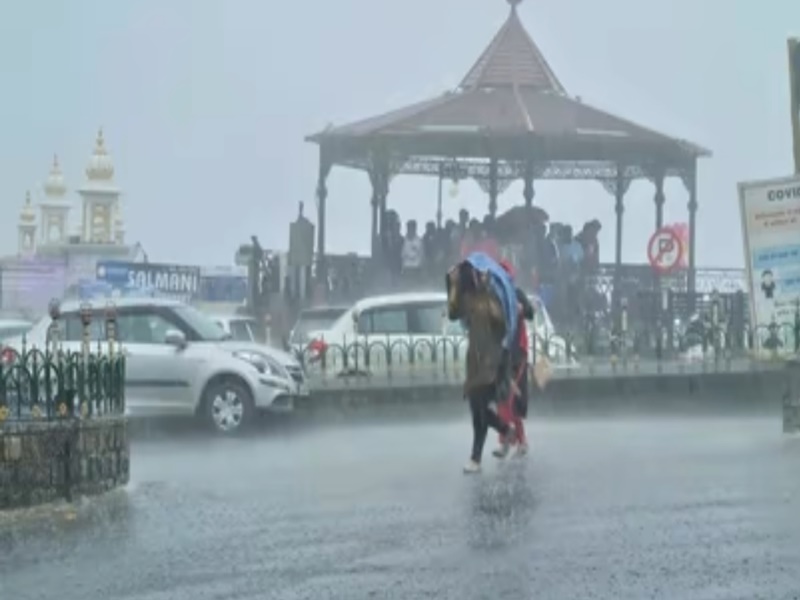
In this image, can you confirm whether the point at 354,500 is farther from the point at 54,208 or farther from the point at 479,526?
the point at 54,208

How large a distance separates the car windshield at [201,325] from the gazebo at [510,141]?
37.7 feet

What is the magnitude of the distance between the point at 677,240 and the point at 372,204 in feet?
19.0

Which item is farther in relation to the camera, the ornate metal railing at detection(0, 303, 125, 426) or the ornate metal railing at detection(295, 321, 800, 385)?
the ornate metal railing at detection(295, 321, 800, 385)

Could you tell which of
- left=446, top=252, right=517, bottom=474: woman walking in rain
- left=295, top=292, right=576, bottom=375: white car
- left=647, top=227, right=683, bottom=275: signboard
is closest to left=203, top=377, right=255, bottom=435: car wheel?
left=295, top=292, right=576, bottom=375: white car

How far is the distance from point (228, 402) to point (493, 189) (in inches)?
604

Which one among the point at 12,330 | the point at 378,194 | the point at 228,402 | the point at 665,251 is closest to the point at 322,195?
the point at 378,194

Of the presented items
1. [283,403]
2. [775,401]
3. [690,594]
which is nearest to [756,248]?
[775,401]

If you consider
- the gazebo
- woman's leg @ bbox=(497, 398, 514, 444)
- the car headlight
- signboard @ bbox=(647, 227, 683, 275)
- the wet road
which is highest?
the gazebo

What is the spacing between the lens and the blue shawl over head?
41.2 feet

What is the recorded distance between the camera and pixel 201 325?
1877 centimetres

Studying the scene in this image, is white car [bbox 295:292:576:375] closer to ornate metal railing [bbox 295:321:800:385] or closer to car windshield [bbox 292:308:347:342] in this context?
ornate metal railing [bbox 295:321:800:385]

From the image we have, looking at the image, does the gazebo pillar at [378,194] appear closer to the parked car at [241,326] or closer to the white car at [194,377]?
the parked car at [241,326]

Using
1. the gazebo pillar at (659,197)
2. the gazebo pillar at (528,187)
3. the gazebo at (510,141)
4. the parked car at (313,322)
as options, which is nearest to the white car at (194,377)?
the parked car at (313,322)

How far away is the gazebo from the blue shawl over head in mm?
16930
